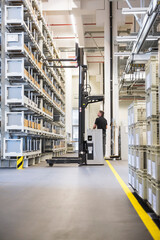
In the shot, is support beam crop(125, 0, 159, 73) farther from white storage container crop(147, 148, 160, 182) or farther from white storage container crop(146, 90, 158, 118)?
white storage container crop(147, 148, 160, 182)

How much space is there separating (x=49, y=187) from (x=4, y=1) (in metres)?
6.53

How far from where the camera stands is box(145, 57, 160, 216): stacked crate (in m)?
3.43

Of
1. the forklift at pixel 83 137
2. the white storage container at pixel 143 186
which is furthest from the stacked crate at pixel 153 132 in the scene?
the forklift at pixel 83 137

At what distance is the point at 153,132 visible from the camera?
368 centimetres

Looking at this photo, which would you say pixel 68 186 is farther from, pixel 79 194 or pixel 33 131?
pixel 33 131

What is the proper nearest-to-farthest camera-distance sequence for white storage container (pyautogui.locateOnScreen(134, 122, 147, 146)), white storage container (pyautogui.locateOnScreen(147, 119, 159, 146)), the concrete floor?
1. the concrete floor
2. white storage container (pyautogui.locateOnScreen(147, 119, 159, 146))
3. white storage container (pyautogui.locateOnScreen(134, 122, 147, 146))

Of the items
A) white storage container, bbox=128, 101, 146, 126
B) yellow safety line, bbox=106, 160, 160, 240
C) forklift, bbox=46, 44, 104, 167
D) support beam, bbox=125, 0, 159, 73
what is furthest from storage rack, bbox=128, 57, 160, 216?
→ forklift, bbox=46, 44, 104, 167

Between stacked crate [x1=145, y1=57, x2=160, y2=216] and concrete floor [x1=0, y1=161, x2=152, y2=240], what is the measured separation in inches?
14.3

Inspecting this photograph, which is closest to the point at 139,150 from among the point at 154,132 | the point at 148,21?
the point at 154,132

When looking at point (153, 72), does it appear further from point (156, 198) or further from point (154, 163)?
point (156, 198)

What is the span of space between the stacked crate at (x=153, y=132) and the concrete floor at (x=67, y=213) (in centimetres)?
36

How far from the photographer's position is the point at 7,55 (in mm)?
9695

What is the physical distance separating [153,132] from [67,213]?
1379 millimetres

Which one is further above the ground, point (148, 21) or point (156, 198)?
point (148, 21)
